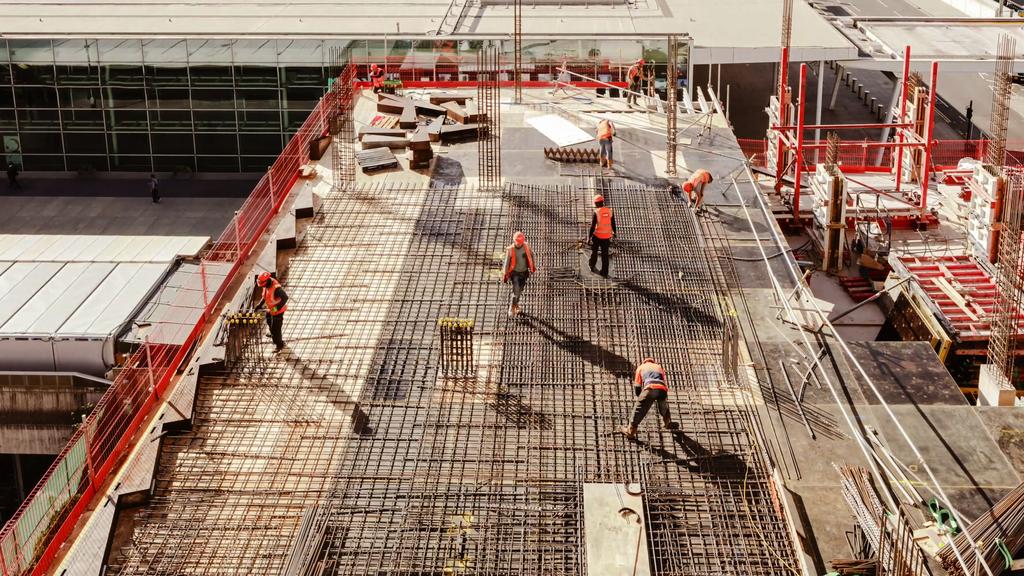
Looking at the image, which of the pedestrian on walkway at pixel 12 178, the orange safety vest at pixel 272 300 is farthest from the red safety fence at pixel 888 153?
the pedestrian on walkway at pixel 12 178

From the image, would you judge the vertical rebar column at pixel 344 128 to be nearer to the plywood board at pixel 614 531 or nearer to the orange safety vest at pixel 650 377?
the orange safety vest at pixel 650 377

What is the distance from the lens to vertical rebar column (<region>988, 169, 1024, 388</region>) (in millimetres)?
25094

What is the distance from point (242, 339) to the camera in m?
22.4

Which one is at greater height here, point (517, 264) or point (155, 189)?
point (517, 264)

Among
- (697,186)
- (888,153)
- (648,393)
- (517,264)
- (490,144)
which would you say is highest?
(490,144)

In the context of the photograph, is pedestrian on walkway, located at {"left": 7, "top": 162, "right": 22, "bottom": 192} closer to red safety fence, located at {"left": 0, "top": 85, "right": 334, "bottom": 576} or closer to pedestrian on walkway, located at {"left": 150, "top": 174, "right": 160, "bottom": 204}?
pedestrian on walkway, located at {"left": 150, "top": 174, "right": 160, "bottom": 204}

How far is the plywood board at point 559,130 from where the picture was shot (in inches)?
1385

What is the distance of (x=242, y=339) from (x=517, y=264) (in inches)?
235

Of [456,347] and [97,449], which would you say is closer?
[97,449]

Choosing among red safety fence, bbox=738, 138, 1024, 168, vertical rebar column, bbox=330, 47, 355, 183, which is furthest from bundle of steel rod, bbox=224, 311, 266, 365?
red safety fence, bbox=738, 138, 1024, 168


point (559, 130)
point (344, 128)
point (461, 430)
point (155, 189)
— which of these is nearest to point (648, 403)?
point (461, 430)

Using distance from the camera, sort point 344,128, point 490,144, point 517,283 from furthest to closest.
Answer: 1. point 344,128
2. point 490,144
3. point 517,283

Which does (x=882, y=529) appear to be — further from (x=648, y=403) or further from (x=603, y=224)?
(x=603, y=224)

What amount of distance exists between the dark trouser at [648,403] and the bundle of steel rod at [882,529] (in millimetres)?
3339
